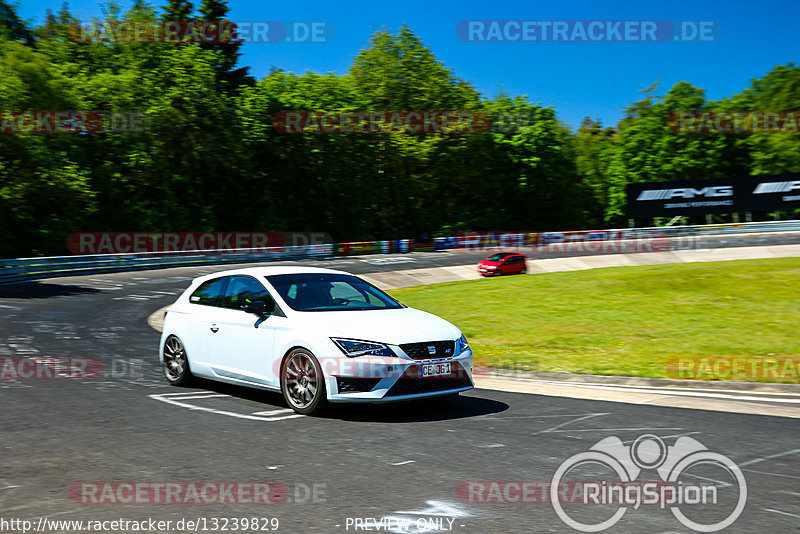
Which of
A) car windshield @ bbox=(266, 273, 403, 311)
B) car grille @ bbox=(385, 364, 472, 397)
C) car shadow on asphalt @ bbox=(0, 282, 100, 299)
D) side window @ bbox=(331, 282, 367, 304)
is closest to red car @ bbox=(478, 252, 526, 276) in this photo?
car shadow on asphalt @ bbox=(0, 282, 100, 299)

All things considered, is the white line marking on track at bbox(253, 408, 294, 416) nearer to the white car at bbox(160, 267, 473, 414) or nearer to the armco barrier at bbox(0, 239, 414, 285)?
the white car at bbox(160, 267, 473, 414)

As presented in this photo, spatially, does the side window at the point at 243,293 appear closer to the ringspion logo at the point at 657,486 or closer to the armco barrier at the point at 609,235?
the ringspion logo at the point at 657,486

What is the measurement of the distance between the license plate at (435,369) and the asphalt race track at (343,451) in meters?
0.50

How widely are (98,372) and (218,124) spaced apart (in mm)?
45360

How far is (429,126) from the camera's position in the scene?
6600 cm

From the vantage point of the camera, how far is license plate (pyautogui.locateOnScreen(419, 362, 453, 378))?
808 cm

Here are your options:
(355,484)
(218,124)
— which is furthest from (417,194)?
(355,484)

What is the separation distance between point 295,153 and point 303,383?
54.8 meters

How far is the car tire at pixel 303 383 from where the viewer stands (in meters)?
8.14

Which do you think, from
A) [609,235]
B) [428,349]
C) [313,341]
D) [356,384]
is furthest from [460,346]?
[609,235]

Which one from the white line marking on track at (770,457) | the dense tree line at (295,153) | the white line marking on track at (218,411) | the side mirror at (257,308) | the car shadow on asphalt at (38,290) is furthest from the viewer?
the dense tree line at (295,153)

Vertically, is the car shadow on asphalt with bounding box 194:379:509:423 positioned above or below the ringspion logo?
below

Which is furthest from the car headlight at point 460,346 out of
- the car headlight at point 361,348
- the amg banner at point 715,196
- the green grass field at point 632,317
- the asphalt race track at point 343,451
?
the amg banner at point 715,196

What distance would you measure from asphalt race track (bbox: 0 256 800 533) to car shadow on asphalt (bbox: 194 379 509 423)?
0.03 meters
